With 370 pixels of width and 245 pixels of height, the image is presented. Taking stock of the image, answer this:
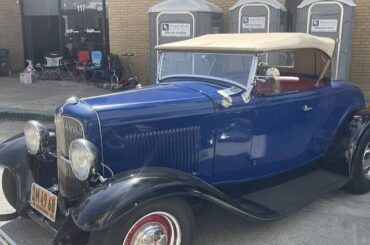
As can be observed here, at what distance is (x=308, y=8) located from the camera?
7.66 m

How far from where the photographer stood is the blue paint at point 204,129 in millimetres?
3148

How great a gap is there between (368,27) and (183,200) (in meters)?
6.74

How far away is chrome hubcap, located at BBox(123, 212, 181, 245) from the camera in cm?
288

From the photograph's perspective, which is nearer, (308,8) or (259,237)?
(259,237)

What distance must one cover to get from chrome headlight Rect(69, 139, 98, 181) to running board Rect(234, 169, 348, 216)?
1213 mm

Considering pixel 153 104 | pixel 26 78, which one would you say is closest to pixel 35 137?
pixel 153 104

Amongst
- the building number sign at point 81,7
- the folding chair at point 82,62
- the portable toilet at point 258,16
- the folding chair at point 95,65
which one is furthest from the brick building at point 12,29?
the portable toilet at point 258,16

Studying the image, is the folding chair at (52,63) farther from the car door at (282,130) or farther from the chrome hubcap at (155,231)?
the chrome hubcap at (155,231)

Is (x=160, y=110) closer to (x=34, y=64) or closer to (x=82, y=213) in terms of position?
(x=82, y=213)

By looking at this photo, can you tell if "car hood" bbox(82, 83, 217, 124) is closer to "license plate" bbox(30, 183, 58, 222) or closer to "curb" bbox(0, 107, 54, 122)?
"license plate" bbox(30, 183, 58, 222)

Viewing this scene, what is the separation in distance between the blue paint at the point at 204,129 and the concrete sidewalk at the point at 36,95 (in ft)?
16.5

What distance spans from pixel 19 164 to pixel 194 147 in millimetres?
1491

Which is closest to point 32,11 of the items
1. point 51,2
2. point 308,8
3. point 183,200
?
point 51,2

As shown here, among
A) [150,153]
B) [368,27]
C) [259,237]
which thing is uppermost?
[368,27]
